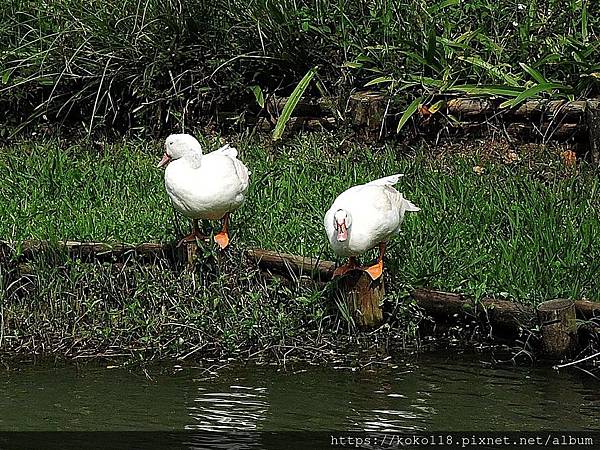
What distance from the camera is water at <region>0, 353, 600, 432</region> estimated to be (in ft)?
17.3

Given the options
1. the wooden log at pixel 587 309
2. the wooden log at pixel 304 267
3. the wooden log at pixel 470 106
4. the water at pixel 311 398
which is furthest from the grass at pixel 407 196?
the water at pixel 311 398

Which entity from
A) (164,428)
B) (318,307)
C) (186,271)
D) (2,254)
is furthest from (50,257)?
(164,428)

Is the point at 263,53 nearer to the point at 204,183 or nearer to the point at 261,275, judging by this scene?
the point at 261,275

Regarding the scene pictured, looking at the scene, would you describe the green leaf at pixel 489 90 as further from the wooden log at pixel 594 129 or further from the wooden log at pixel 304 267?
the wooden log at pixel 304 267

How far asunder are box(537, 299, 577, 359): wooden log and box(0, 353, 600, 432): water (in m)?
0.13

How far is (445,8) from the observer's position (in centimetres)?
1027

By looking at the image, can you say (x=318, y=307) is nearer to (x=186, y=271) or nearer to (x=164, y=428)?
(x=186, y=271)

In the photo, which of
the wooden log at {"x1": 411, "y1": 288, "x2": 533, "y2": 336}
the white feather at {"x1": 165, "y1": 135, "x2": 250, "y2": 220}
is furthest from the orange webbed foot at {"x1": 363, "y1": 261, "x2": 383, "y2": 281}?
the white feather at {"x1": 165, "y1": 135, "x2": 250, "y2": 220}

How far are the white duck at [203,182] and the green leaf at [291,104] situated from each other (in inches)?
119

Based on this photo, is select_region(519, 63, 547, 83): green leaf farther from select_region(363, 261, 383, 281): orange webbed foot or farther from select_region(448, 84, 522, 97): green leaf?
select_region(363, 261, 383, 281): orange webbed foot

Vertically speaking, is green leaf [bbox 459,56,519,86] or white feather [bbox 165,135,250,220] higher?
green leaf [bbox 459,56,519,86]

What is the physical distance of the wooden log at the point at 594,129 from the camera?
28.6 feet

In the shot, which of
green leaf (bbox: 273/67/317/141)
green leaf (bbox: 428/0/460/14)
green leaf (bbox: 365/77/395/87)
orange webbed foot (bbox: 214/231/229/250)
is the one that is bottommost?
orange webbed foot (bbox: 214/231/229/250)

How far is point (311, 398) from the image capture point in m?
5.68
